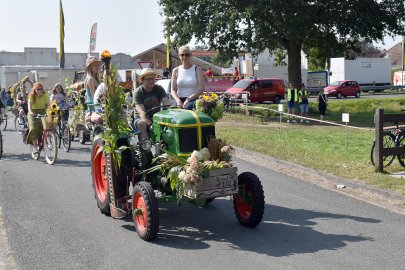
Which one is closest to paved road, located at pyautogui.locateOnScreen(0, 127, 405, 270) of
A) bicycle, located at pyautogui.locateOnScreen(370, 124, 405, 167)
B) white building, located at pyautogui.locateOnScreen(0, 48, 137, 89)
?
bicycle, located at pyautogui.locateOnScreen(370, 124, 405, 167)

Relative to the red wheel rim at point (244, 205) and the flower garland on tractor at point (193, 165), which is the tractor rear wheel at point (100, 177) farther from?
the red wheel rim at point (244, 205)

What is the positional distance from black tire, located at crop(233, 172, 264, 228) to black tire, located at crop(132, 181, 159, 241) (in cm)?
123

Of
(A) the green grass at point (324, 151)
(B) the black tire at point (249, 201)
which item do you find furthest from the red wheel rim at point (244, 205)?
(A) the green grass at point (324, 151)

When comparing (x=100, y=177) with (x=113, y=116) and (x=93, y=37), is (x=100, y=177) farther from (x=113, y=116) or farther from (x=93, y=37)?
(x=93, y=37)

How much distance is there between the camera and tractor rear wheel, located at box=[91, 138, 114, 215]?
25.7 feet

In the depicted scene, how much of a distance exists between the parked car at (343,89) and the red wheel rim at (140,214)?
45.1 metres

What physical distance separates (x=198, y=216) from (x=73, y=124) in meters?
9.81

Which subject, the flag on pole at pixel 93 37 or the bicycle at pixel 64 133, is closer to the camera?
the bicycle at pixel 64 133

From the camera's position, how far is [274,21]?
26172 mm

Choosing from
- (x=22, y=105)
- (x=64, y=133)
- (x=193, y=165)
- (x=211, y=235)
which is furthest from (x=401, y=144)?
(x=22, y=105)

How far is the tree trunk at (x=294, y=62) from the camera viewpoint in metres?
30.2

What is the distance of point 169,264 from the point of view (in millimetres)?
5887

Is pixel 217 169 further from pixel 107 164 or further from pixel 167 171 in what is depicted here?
pixel 107 164

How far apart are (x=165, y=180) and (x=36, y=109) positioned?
24.5 feet
